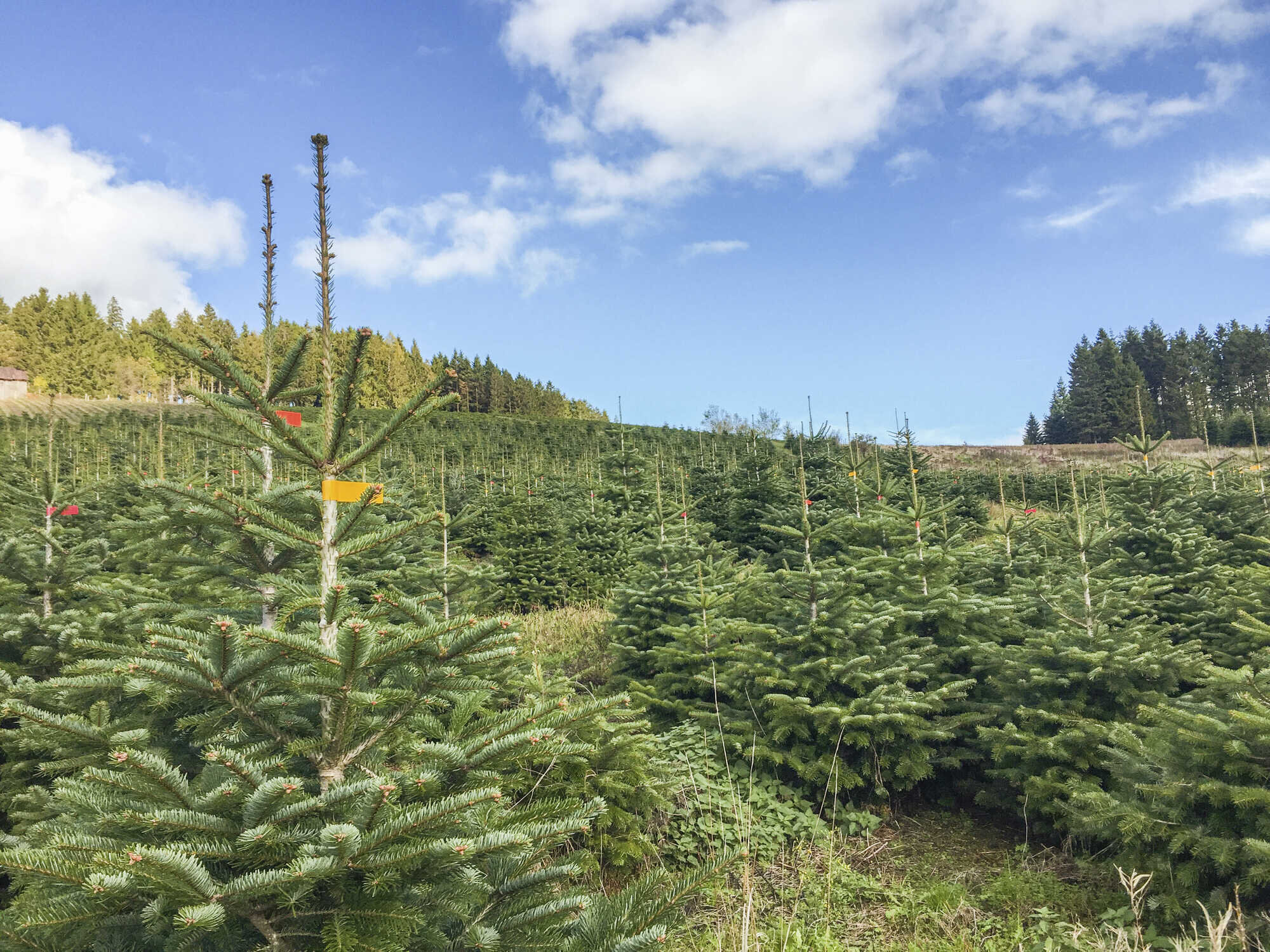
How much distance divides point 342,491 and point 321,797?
3.19 ft

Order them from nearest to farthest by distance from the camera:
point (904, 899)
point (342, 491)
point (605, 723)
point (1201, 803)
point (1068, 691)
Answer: point (342, 491) → point (1201, 803) → point (605, 723) → point (904, 899) → point (1068, 691)

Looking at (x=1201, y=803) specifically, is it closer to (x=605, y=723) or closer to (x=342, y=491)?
(x=605, y=723)

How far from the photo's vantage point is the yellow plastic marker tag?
232 centimetres

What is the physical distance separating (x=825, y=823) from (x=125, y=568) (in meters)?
7.84

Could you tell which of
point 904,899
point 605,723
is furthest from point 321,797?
point 904,899

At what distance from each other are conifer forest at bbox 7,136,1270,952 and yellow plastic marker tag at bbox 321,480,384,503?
0.02 metres

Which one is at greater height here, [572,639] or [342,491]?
[342,491]

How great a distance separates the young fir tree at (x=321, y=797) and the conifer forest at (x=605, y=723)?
0.05ft

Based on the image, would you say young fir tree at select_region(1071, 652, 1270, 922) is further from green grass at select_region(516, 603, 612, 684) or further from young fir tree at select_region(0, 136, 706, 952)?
green grass at select_region(516, 603, 612, 684)

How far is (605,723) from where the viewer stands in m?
4.38

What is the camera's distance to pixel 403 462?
737 inches

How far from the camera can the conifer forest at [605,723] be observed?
197 centimetres

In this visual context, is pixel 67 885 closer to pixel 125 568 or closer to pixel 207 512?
pixel 207 512

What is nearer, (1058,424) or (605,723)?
(605,723)
